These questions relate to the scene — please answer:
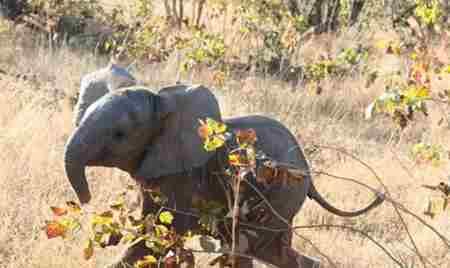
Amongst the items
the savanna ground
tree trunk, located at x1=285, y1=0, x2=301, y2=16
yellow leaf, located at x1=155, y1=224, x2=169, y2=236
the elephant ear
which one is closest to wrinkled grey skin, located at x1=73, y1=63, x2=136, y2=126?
the elephant ear

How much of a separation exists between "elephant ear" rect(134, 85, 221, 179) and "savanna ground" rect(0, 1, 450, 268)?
864 millimetres

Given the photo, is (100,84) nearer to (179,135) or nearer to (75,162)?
(179,135)

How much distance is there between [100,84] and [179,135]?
473mm

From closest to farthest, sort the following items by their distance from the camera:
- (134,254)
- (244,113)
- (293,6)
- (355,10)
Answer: (134,254) < (244,113) < (355,10) < (293,6)

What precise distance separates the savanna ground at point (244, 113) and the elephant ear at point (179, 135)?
864 millimetres

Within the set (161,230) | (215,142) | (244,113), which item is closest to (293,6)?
(244,113)

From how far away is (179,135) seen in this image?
3.66 meters

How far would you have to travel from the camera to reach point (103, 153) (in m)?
3.38

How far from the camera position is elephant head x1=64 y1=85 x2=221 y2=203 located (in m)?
3.28

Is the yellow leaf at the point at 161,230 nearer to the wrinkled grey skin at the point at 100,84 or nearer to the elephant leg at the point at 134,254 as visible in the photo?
the elephant leg at the point at 134,254

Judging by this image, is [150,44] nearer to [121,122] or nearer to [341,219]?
[341,219]

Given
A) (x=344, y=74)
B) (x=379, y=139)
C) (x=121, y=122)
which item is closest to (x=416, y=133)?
(x=379, y=139)

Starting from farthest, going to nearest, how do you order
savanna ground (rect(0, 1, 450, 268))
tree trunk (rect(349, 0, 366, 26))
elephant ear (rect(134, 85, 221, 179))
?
tree trunk (rect(349, 0, 366, 26)) < savanna ground (rect(0, 1, 450, 268)) < elephant ear (rect(134, 85, 221, 179))

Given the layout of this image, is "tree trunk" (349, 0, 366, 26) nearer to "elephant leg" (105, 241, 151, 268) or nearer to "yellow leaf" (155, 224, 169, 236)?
"elephant leg" (105, 241, 151, 268)
